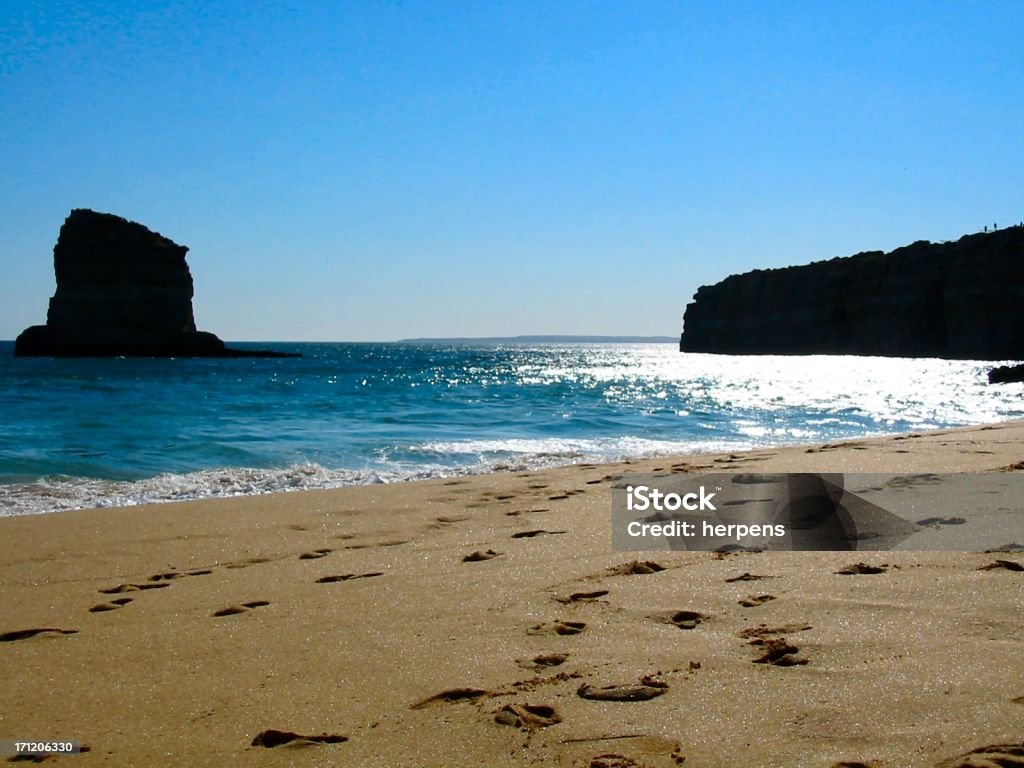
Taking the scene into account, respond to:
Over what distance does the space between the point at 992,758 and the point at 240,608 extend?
3544 millimetres

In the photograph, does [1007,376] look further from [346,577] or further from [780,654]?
[780,654]

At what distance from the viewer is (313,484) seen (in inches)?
422

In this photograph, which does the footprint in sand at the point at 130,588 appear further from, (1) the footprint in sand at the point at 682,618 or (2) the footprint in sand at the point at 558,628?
(1) the footprint in sand at the point at 682,618

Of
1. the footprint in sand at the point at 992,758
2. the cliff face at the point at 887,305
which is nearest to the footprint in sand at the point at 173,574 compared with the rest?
the footprint in sand at the point at 992,758

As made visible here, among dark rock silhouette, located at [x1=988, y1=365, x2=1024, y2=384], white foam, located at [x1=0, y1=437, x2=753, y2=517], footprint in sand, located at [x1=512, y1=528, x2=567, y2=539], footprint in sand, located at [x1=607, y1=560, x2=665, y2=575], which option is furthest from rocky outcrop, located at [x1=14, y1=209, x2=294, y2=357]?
footprint in sand, located at [x1=607, y1=560, x2=665, y2=575]

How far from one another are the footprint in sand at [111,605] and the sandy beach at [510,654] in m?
0.03

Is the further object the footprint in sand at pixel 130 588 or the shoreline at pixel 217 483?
the shoreline at pixel 217 483

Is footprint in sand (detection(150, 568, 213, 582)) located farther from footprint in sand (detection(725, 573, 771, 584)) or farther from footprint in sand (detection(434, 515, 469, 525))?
footprint in sand (detection(725, 573, 771, 584))

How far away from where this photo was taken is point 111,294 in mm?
76750

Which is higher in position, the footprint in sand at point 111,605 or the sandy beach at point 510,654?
the sandy beach at point 510,654

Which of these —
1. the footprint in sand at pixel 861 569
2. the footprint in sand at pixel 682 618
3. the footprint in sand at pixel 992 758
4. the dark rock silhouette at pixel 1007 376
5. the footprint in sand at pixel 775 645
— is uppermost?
the dark rock silhouette at pixel 1007 376

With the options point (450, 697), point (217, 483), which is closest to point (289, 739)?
point (450, 697)

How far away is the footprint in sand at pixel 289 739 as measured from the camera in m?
2.77

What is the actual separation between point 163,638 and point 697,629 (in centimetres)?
252
